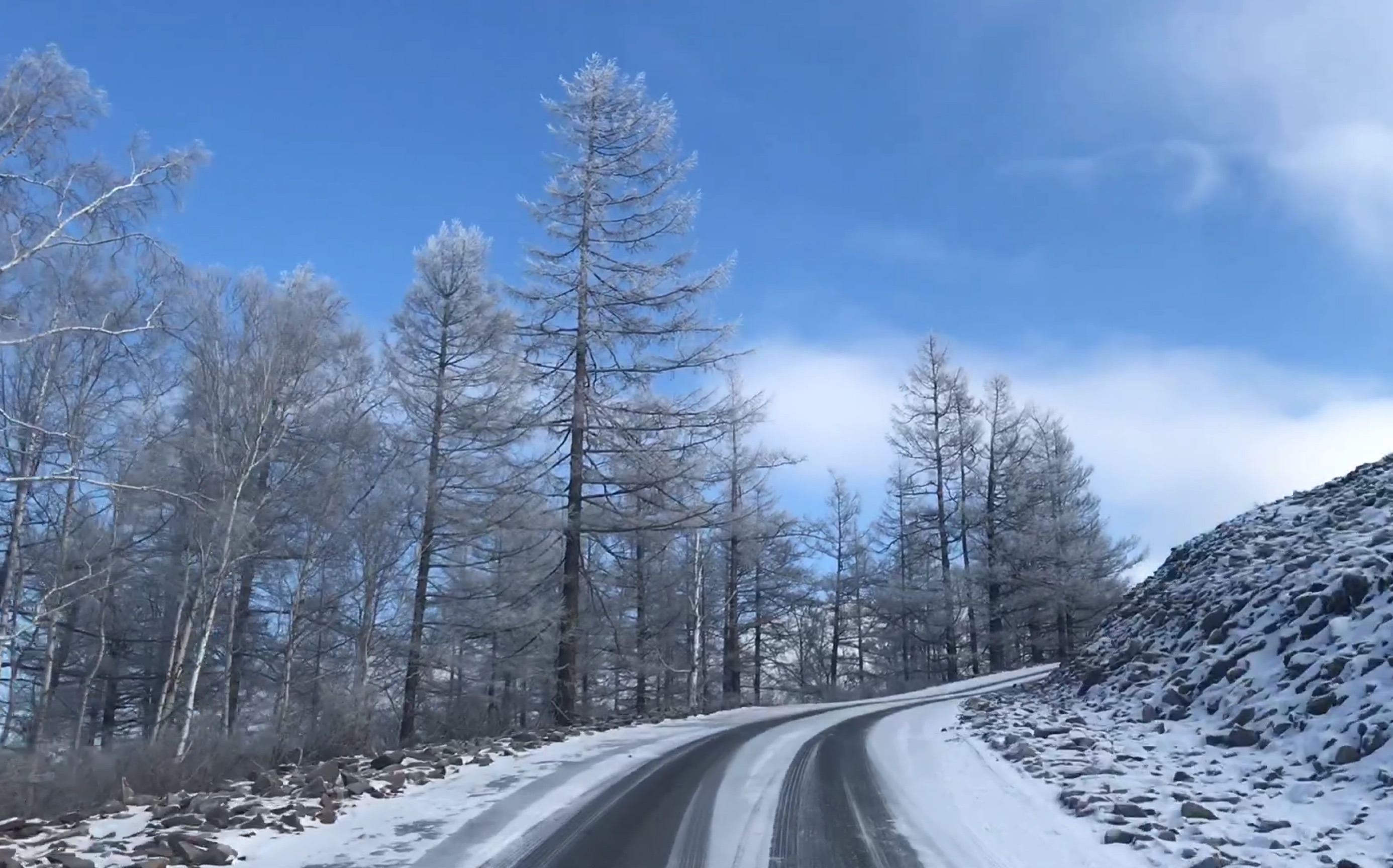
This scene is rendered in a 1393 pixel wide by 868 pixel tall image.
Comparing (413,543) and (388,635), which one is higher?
(413,543)

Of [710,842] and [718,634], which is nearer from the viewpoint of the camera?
[710,842]

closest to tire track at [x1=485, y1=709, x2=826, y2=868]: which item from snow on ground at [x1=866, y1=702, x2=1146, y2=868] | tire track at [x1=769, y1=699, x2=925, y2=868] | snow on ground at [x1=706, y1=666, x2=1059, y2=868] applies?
snow on ground at [x1=706, y1=666, x2=1059, y2=868]

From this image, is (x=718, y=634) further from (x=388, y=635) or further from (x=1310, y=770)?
(x=1310, y=770)

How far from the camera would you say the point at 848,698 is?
28391 mm

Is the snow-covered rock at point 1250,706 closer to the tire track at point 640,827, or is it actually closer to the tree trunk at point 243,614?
the tire track at point 640,827

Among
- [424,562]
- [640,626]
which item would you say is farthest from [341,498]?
[640,626]

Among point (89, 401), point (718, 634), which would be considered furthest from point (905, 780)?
point (718, 634)

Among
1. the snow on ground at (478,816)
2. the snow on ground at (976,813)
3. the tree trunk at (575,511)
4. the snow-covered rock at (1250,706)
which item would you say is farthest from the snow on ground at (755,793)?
A: the tree trunk at (575,511)

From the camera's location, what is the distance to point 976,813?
7.65 m

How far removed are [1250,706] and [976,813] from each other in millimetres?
3573

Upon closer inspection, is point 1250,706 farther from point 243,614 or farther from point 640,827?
point 243,614

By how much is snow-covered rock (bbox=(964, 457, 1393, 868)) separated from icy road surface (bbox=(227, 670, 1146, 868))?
66 centimetres

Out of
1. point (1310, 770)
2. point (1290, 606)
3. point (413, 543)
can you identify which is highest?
point (413, 543)

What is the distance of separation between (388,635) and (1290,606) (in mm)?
17463
